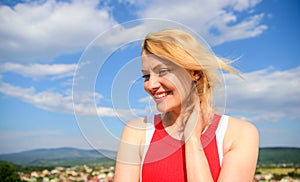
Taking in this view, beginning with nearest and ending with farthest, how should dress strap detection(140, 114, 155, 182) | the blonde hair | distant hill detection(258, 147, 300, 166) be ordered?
the blonde hair, dress strap detection(140, 114, 155, 182), distant hill detection(258, 147, 300, 166)

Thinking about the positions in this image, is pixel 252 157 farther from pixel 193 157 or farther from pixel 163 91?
pixel 163 91

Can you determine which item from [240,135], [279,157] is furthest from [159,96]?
[279,157]

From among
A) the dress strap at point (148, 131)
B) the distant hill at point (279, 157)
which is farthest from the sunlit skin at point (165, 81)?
the distant hill at point (279, 157)

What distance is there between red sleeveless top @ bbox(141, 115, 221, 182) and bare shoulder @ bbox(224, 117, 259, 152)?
0.14 feet

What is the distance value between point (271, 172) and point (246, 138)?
52.0 feet

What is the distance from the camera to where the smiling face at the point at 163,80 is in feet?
3.57

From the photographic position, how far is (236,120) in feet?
3.93

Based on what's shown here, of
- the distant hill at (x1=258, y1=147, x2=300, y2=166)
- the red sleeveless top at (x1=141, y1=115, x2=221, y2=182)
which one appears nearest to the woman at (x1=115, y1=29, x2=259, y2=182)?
the red sleeveless top at (x1=141, y1=115, x2=221, y2=182)

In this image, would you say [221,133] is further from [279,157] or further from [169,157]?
[279,157]

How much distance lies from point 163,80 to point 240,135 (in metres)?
0.30

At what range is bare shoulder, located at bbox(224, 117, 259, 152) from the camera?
1.13m

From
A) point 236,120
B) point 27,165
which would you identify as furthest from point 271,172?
point 236,120

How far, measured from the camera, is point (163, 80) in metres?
1.09

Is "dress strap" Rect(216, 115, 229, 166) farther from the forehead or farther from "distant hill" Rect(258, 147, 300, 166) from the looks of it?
"distant hill" Rect(258, 147, 300, 166)
